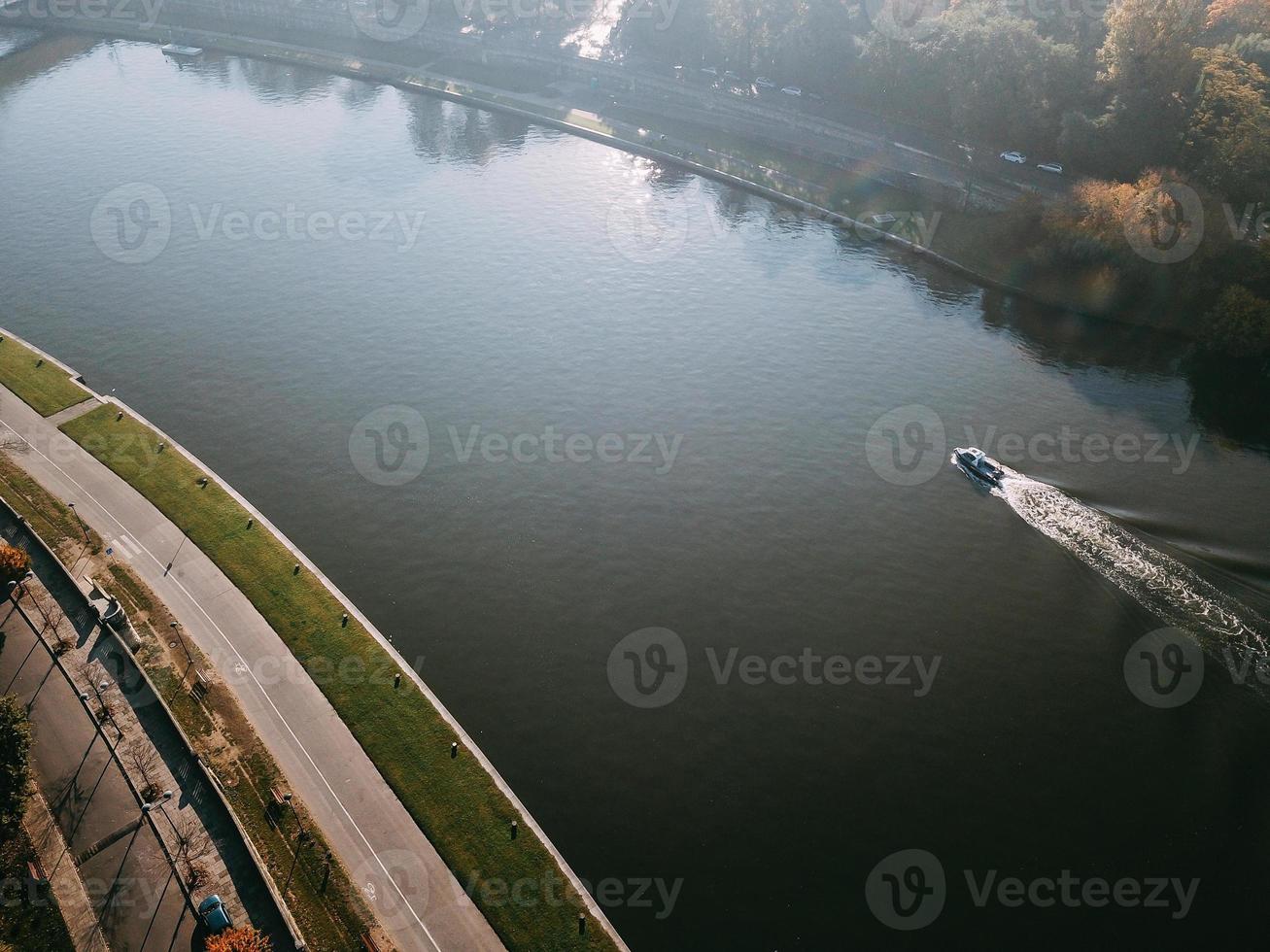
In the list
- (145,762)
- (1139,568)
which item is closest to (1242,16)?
(1139,568)

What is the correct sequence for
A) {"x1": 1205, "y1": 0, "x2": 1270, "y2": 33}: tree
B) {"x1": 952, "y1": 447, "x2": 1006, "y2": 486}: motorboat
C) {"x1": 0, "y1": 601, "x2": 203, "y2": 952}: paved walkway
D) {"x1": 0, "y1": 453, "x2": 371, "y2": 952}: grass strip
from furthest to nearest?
{"x1": 1205, "y1": 0, "x2": 1270, "y2": 33}: tree
{"x1": 952, "y1": 447, "x2": 1006, "y2": 486}: motorboat
{"x1": 0, "y1": 453, "x2": 371, "y2": 952}: grass strip
{"x1": 0, "y1": 601, "x2": 203, "y2": 952}: paved walkway

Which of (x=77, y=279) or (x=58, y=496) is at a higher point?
(x=77, y=279)

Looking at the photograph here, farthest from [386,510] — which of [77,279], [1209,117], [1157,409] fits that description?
[1209,117]

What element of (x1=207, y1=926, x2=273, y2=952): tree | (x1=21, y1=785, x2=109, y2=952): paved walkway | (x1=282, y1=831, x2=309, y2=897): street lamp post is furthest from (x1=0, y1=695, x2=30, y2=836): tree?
(x1=282, y1=831, x2=309, y2=897): street lamp post

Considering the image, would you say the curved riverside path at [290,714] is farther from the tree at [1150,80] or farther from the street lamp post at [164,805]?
the tree at [1150,80]

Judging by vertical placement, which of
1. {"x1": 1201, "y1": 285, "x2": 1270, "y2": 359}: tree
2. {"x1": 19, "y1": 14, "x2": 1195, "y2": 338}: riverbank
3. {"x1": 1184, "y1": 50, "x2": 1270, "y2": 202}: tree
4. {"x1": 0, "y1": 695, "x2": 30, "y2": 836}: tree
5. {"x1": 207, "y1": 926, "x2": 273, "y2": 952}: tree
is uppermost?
{"x1": 1184, "y1": 50, "x2": 1270, "y2": 202}: tree

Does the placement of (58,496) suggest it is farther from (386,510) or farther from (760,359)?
(760,359)

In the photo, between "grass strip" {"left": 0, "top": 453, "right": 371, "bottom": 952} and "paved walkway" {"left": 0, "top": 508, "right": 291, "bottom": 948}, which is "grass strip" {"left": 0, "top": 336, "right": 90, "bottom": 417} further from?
"paved walkway" {"left": 0, "top": 508, "right": 291, "bottom": 948}
